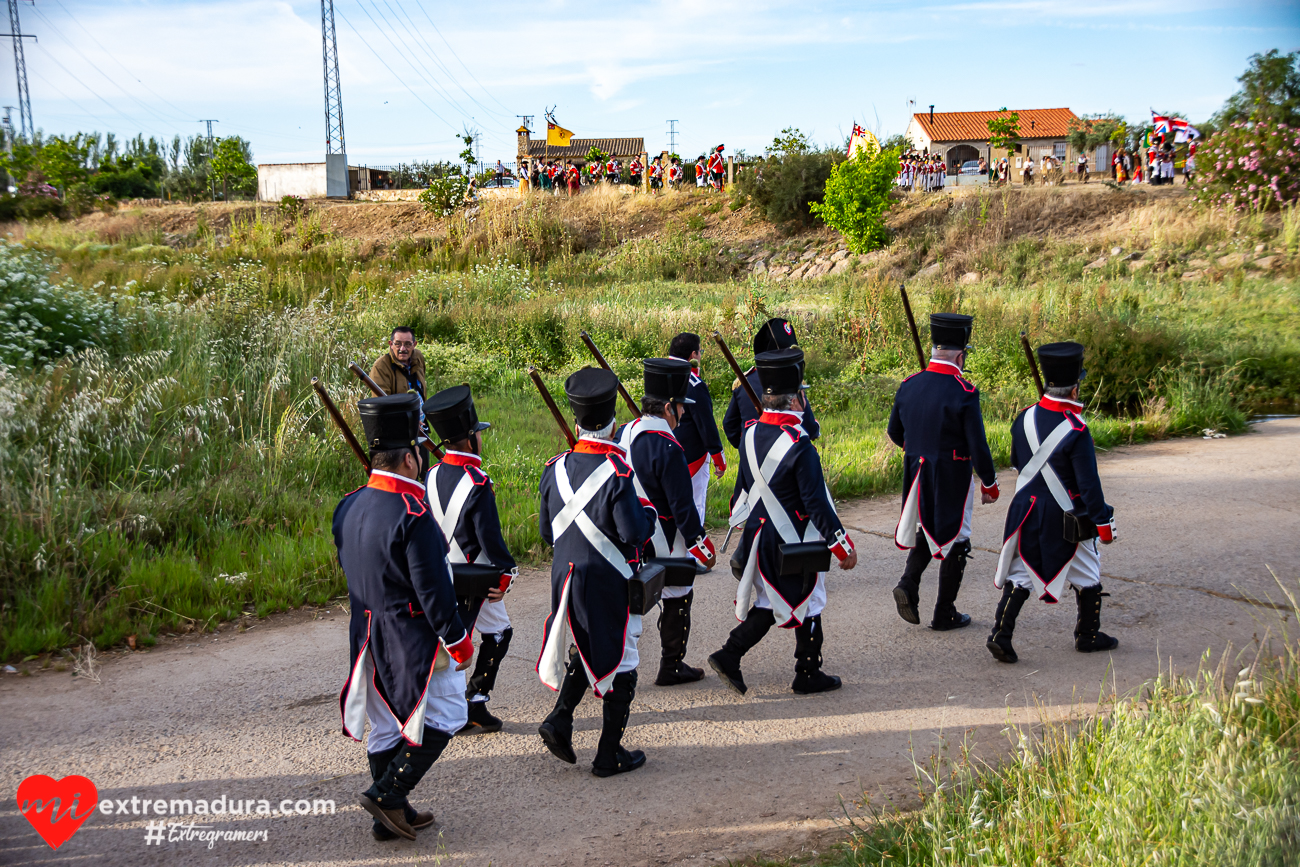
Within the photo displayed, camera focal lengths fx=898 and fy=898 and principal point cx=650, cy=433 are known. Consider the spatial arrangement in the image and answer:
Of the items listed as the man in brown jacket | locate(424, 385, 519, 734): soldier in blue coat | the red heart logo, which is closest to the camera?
the red heart logo

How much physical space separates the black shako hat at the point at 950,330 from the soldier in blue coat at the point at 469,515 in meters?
3.19

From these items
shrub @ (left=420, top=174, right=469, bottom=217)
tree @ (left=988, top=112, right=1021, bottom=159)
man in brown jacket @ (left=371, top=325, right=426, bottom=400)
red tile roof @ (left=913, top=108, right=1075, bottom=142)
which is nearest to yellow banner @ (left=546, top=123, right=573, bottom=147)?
shrub @ (left=420, top=174, right=469, bottom=217)

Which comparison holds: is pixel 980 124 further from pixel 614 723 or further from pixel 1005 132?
pixel 614 723

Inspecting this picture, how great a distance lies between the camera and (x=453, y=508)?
4.67 metres

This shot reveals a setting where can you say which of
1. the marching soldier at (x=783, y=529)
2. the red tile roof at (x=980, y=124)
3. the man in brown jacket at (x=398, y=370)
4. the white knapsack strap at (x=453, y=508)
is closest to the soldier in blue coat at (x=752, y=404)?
the marching soldier at (x=783, y=529)

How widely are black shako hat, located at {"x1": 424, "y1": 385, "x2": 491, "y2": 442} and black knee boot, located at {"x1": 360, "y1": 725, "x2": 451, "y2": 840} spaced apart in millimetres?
1566

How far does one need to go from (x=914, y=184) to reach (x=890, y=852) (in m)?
38.0

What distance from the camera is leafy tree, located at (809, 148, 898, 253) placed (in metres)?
30.1

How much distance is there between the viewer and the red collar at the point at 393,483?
3.76 meters

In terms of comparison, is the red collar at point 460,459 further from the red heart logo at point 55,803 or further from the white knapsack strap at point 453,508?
the red heart logo at point 55,803

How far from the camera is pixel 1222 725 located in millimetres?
3541

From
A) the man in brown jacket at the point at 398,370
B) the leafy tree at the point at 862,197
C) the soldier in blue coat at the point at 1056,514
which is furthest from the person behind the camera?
the leafy tree at the point at 862,197

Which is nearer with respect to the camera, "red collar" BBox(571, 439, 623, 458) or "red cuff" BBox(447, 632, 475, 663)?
"red cuff" BBox(447, 632, 475, 663)

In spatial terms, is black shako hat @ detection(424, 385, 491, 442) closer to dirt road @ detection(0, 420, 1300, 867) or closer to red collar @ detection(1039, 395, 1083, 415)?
dirt road @ detection(0, 420, 1300, 867)
